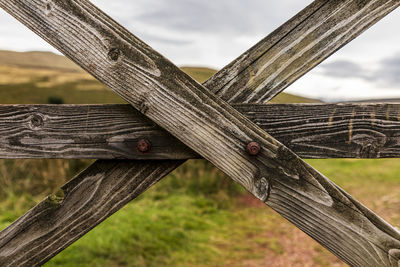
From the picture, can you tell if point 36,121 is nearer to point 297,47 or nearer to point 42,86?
point 297,47

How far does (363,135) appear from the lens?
136cm

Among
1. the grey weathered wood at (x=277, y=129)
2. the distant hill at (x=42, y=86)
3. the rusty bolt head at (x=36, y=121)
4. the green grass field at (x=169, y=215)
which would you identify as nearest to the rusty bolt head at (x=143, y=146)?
the grey weathered wood at (x=277, y=129)

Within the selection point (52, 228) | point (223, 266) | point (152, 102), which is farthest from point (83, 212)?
point (223, 266)

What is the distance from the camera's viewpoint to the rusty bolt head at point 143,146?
4.35 ft

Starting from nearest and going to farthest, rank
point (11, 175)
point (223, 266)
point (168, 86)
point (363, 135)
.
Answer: point (168, 86), point (363, 135), point (223, 266), point (11, 175)

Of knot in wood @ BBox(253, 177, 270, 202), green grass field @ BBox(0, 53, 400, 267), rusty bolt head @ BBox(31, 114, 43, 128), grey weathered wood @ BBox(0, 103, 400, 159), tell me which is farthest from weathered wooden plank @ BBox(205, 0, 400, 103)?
green grass field @ BBox(0, 53, 400, 267)

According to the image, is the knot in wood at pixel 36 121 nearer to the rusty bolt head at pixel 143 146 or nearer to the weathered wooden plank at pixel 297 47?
the rusty bolt head at pixel 143 146

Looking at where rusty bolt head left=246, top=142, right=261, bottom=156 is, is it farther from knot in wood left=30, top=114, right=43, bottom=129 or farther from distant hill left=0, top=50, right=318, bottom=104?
distant hill left=0, top=50, right=318, bottom=104

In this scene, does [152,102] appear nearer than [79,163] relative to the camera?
Yes

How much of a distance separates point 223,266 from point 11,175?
406cm

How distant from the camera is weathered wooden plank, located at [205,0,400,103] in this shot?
1.29 meters

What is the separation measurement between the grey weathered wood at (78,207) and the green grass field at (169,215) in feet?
8.70

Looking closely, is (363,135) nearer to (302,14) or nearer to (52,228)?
(302,14)

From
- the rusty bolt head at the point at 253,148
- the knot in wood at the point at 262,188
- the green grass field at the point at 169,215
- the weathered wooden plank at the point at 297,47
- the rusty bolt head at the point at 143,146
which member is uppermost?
the weathered wooden plank at the point at 297,47
